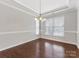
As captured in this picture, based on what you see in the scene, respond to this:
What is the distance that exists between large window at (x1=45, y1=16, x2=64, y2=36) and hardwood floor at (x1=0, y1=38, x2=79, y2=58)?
167 millimetres

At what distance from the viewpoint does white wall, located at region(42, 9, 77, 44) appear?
196cm

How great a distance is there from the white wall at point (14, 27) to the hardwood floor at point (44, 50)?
0.46ft

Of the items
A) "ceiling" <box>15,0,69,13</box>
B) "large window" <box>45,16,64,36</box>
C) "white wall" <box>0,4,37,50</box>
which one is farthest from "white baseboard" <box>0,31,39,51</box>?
"ceiling" <box>15,0,69,13</box>

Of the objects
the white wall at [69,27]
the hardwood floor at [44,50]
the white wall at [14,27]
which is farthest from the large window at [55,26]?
the white wall at [14,27]

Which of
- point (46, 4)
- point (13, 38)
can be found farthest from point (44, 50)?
point (46, 4)

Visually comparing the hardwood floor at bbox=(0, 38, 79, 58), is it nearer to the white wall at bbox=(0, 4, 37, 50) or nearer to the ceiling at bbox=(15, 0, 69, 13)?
the white wall at bbox=(0, 4, 37, 50)

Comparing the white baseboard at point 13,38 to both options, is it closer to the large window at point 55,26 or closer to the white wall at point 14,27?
the white wall at point 14,27

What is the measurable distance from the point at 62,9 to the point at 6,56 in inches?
50.8

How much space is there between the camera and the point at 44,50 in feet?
6.78

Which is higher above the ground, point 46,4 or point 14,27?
point 46,4

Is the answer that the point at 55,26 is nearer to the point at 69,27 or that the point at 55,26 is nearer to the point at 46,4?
the point at 69,27

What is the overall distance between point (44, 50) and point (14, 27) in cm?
72

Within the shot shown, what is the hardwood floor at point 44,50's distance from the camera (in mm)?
1956

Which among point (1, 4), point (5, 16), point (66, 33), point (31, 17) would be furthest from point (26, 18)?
point (66, 33)
